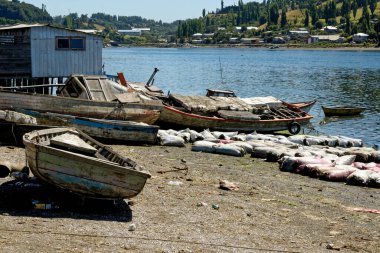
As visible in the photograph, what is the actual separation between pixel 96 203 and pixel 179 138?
1113 cm

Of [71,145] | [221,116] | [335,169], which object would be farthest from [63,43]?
[71,145]

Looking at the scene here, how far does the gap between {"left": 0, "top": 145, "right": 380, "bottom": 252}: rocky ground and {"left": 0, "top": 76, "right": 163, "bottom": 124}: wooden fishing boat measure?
596 cm

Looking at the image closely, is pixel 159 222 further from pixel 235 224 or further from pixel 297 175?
pixel 297 175

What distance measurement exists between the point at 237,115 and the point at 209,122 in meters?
1.75

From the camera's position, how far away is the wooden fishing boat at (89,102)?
2356 centimetres

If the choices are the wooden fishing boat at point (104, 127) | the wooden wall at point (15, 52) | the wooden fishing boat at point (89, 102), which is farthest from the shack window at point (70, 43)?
the wooden fishing boat at point (104, 127)

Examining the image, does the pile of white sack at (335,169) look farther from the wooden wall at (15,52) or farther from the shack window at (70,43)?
the wooden wall at (15,52)

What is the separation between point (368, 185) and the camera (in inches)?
737

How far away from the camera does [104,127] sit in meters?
22.8

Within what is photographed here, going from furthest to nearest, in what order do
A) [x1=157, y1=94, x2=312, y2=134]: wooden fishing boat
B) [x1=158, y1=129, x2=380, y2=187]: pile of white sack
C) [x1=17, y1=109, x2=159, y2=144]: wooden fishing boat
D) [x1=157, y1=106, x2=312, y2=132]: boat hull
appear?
[x1=157, y1=94, x2=312, y2=134]: wooden fishing boat < [x1=157, y1=106, x2=312, y2=132]: boat hull < [x1=17, y1=109, x2=159, y2=144]: wooden fishing boat < [x1=158, y1=129, x2=380, y2=187]: pile of white sack

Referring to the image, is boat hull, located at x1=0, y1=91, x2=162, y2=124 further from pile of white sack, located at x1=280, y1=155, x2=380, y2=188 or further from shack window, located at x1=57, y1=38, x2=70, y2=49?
shack window, located at x1=57, y1=38, x2=70, y2=49

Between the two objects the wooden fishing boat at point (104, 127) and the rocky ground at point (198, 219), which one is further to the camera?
the wooden fishing boat at point (104, 127)

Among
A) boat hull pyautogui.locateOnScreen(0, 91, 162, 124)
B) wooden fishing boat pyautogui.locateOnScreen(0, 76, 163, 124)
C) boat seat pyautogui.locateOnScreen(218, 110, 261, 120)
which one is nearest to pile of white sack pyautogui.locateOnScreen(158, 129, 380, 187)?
wooden fishing boat pyautogui.locateOnScreen(0, 76, 163, 124)

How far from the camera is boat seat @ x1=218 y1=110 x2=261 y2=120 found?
30084mm
